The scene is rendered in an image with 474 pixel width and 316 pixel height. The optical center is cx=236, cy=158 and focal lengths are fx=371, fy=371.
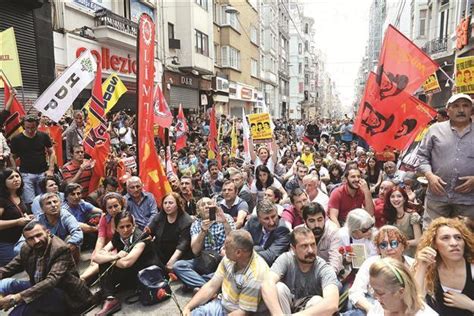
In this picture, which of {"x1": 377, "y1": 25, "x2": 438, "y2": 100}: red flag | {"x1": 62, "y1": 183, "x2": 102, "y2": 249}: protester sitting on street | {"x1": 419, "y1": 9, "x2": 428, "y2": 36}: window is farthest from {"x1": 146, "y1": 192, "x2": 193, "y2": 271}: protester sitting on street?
{"x1": 419, "y1": 9, "x2": 428, "y2": 36}: window

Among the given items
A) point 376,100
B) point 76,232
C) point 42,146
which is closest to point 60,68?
point 42,146

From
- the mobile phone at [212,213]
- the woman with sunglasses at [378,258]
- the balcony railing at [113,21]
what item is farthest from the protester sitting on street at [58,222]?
the balcony railing at [113,21]

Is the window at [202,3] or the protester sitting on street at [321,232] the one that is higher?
the window at [202,3]

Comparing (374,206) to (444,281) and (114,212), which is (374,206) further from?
(114,212)

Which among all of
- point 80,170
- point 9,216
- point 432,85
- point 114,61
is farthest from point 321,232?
point 114,61

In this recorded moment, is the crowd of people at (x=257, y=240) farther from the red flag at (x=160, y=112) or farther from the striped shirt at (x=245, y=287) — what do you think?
the red flag at (x=160, y=112)

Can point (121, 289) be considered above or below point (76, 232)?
below

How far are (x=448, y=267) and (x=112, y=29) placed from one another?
13829 millimetres

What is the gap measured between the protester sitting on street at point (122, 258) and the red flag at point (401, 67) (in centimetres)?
399

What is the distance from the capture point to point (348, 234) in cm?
404

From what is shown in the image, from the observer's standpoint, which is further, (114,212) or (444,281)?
(114,212)

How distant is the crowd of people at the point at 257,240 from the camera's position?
287 centimetres

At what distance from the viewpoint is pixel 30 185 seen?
19.9 ft

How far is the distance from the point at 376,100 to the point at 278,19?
138ft
